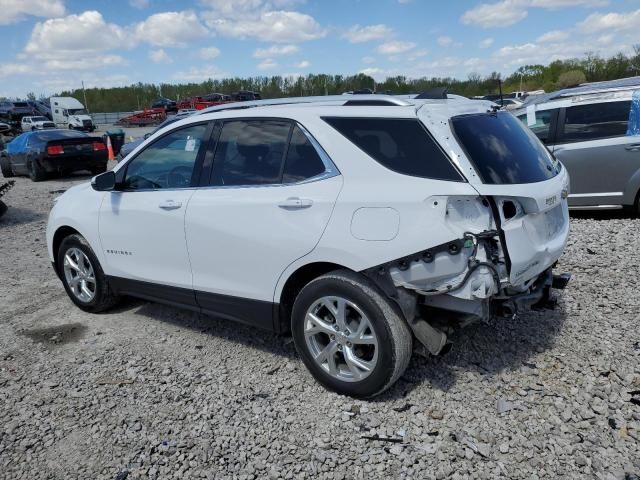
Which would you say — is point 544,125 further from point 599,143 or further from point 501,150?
point 501,150

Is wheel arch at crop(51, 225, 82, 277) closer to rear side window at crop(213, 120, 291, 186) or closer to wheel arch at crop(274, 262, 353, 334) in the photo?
rear side window at crop(213, 120, 291, 186)

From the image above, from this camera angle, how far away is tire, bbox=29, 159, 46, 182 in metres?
14.7

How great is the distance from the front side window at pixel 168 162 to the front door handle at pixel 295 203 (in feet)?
3.25

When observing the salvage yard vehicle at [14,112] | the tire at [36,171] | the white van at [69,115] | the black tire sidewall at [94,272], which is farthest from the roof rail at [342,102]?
the salvage yard vehicle at [14,112]

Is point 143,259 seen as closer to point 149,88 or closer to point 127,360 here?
point 127,360

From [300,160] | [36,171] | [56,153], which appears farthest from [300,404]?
[36,171]

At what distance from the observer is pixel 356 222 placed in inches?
121

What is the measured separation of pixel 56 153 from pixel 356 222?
13.8m

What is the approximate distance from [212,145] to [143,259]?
113cm

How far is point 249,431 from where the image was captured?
10.3ft

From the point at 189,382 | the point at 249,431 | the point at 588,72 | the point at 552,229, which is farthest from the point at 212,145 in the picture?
the point at 588,72

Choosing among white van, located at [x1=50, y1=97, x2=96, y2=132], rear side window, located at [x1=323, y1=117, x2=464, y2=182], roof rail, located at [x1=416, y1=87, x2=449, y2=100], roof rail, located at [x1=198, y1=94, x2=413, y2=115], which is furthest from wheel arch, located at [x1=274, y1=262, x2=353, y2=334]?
white van, located at [x1=50, y1=97, x2=96, y2=132]

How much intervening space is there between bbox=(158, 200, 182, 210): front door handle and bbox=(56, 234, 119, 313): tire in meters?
1.18

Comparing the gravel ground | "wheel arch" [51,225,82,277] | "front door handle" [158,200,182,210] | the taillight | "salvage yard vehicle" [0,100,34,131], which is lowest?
the gravel ground
